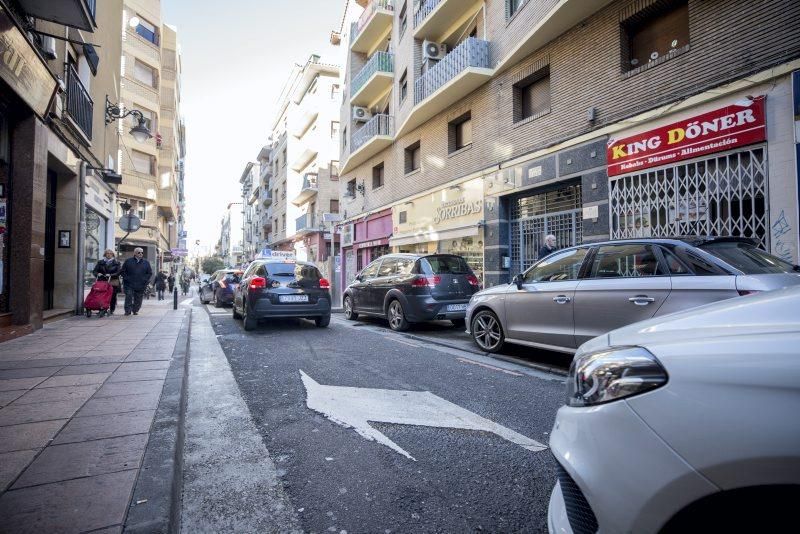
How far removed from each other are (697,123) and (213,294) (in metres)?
17.0

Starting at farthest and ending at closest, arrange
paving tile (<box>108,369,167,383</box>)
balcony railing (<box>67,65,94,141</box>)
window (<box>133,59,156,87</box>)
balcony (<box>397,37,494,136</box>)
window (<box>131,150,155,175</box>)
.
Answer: window (<box>131,150,155,175</box>)
window (<box>133,59,156,87</box>)
balcony (<box>397,37,494,136</box>)
balcony railing (<box>67,65,94,141</box>)
paving tile (<box>108,369,167,383</box>)

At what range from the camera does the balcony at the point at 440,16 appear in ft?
46.1

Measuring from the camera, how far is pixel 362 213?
2200 cm

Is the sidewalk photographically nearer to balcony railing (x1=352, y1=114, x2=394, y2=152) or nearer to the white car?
the white car

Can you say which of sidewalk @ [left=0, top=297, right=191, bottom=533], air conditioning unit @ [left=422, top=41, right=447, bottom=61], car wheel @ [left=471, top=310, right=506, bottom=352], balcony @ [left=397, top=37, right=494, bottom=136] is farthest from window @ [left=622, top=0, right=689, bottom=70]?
sidewalk @ [left=0, top=297, right=191, bottom=533]

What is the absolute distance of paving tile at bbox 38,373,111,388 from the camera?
166 inches

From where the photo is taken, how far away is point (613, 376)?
1532 millimetres

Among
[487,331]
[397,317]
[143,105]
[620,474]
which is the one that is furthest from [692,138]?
[143,105]

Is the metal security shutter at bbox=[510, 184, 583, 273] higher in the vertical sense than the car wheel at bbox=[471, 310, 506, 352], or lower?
higher

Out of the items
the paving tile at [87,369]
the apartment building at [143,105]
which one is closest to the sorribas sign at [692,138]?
the paving tile at [87,369]

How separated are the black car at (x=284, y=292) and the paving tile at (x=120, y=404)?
16.1 feet

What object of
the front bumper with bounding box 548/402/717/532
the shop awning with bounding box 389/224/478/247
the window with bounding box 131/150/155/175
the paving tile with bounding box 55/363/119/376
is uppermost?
the window with bounding box 131/150/155/175

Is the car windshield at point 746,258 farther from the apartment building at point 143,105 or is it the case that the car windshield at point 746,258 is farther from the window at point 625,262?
the apartment building at point 143,105

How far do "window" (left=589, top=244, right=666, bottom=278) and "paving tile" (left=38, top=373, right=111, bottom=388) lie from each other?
5.59 m
